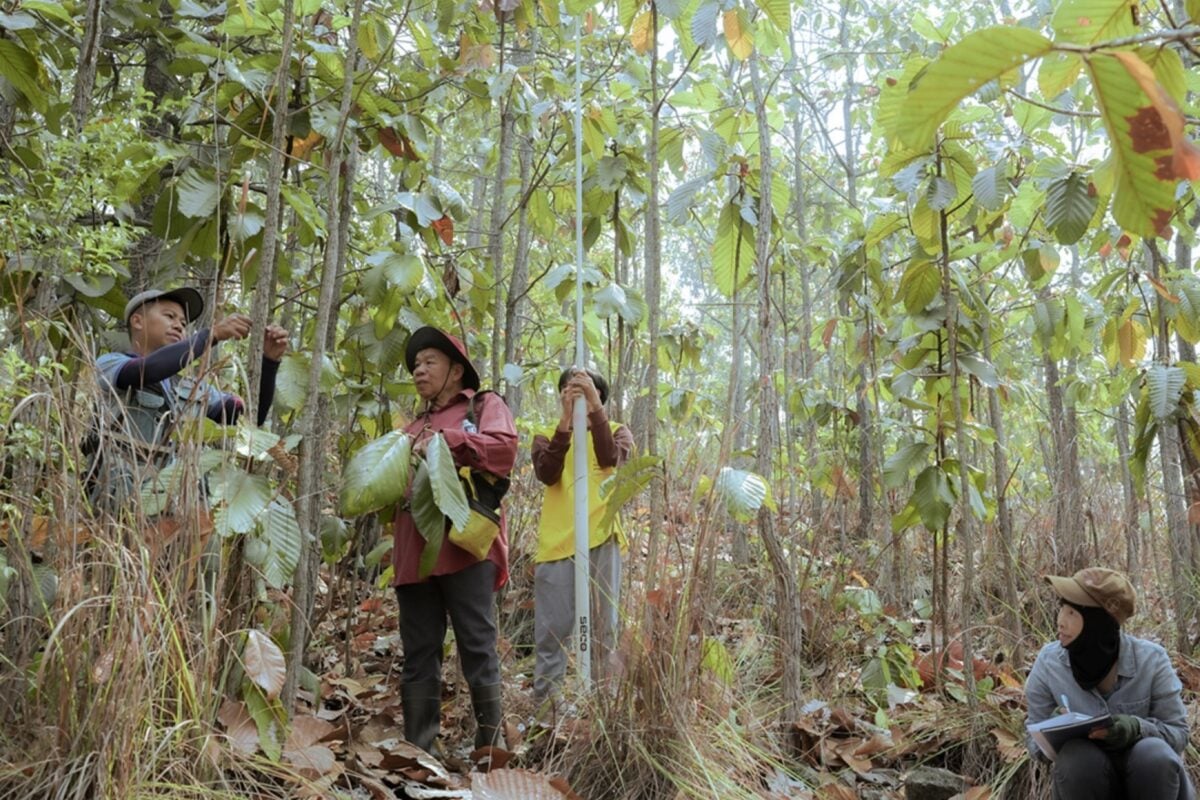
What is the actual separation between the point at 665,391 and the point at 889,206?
1506 millimetres

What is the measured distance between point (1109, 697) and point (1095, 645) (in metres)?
0.16

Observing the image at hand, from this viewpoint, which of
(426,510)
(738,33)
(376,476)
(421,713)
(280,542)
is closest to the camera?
(280,542)

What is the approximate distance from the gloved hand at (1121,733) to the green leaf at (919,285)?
143 centimetres

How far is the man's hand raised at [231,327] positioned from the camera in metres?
2.23

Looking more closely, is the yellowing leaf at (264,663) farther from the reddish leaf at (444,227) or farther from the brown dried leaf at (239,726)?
the reddish leaf at (444,227)

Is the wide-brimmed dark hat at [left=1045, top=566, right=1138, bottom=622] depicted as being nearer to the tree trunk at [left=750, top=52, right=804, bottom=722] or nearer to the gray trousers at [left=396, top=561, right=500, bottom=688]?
the tree trunk at [left=750, top=52, right=804, bottom=722]

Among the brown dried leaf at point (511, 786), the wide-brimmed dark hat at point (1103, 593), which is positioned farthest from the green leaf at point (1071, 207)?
the brown dried leaf at point (511, 786)

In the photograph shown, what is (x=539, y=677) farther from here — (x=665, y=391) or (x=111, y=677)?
(x=665, y=391)

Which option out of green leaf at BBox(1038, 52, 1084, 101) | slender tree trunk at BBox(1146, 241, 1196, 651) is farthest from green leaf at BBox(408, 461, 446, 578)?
slender tree trunk at BBox(1146, 241, 1196, 651)

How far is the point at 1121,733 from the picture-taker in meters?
2.67

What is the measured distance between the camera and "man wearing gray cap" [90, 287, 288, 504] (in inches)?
82.4

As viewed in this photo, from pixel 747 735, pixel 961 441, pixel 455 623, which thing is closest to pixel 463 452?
pixel 455 623

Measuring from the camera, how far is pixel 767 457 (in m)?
3.02

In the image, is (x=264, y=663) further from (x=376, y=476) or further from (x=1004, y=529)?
(x=1004, y=529)
